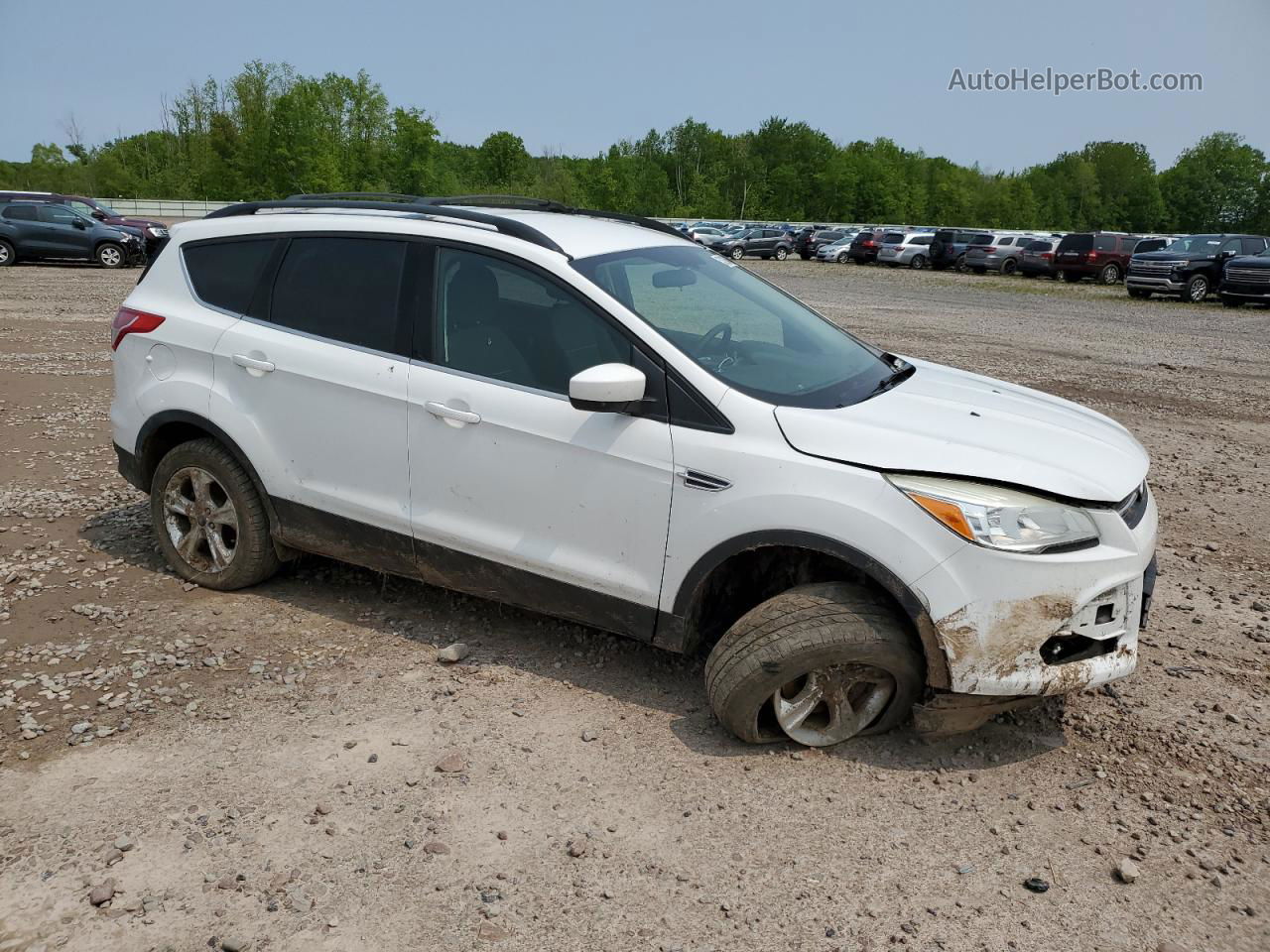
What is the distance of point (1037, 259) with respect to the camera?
36344 millimetres

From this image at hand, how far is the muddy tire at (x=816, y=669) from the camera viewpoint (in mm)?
3412

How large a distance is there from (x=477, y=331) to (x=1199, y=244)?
28.5m

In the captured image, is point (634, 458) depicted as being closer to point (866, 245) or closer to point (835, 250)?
point (866, 245)

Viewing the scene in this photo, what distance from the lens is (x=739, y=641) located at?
3.57 meters

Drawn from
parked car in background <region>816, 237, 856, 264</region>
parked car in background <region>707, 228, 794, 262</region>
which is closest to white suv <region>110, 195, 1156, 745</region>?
parked car in background <region>707, 228, 794, 262</region>

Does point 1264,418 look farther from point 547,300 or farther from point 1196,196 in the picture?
point 1196,196

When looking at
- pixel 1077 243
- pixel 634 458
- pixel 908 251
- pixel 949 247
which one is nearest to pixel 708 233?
pixel 908 251

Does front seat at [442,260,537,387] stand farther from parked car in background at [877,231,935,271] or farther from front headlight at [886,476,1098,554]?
parked car in background at [877,231,935,271]

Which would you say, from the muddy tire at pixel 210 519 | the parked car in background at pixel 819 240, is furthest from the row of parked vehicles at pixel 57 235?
the parked car in background at pixel 819 240

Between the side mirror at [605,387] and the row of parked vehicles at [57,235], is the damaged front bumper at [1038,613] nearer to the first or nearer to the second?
the side mirror at [605,387]

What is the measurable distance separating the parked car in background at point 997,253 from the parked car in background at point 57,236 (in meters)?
29.0

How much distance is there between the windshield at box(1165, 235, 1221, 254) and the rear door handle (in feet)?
91.9

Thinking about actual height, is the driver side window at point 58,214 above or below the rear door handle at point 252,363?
above

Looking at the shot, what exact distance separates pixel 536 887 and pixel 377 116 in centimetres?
8013
